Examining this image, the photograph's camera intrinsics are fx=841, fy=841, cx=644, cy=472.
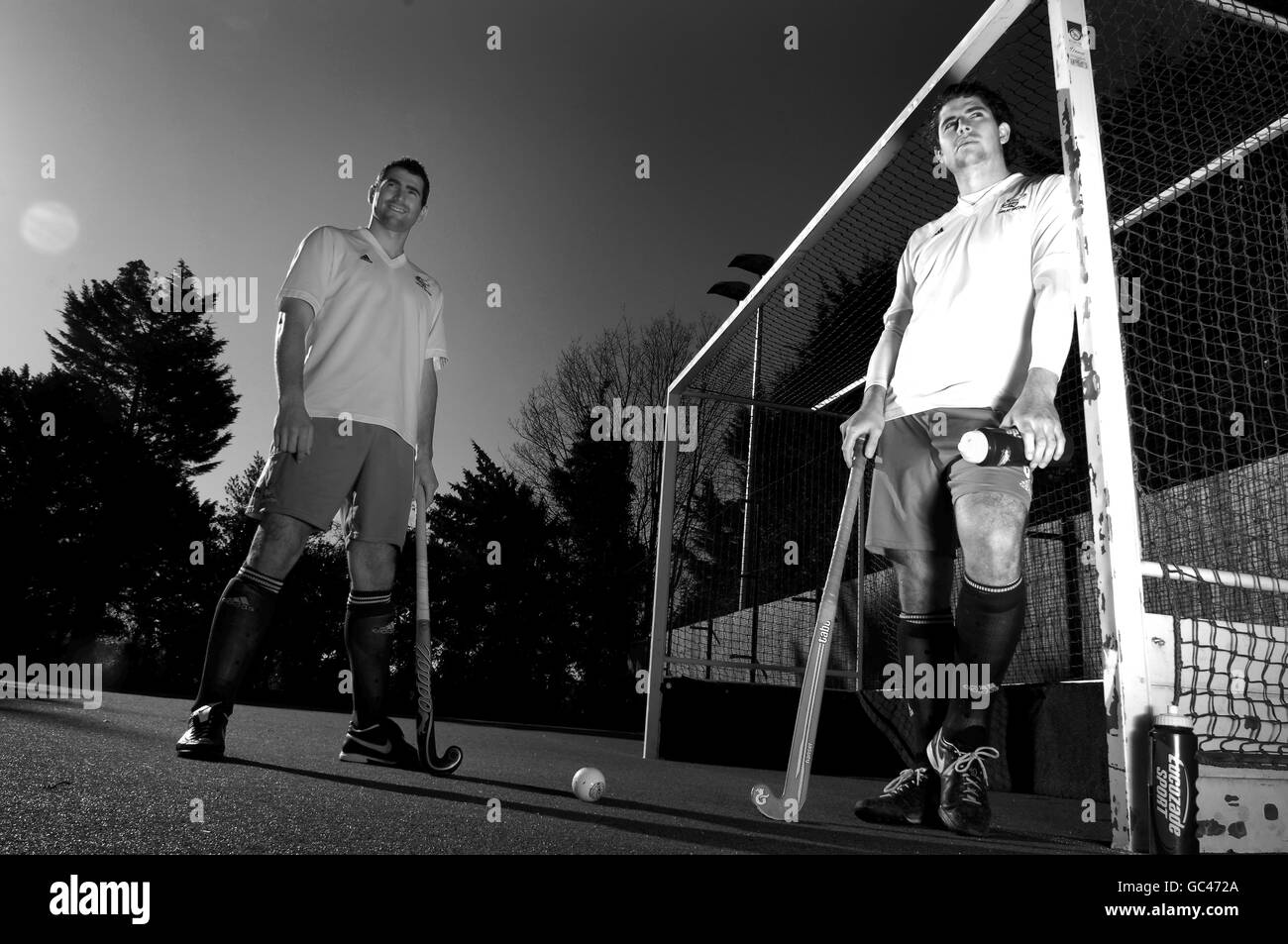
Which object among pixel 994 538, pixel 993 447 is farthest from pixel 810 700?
pixel 993 447

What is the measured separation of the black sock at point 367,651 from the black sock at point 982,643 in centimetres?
172

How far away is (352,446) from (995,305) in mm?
1881

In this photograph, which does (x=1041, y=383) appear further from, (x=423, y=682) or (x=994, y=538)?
(x=423, y=682)

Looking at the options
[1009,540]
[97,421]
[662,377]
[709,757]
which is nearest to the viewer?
[1009,540]

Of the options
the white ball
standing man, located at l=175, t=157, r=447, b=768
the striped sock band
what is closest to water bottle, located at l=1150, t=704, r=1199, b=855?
the white ball

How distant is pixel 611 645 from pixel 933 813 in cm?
1531

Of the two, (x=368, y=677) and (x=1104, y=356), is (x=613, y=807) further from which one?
(x=1104, y=356)

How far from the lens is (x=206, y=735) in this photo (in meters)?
2.29

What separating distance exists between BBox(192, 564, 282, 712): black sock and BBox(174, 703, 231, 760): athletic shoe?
1.1 inches

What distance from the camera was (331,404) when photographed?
260 cm

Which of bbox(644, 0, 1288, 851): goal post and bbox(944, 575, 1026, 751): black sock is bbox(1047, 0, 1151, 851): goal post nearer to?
bbox(644, 0, 1288, 851): goal post
